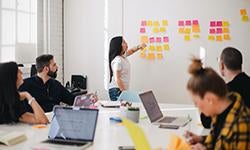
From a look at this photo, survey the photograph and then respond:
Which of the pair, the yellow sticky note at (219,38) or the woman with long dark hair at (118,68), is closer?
the woman with long dark hair at (118,68)

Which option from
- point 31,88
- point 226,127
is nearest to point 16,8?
point 31,88

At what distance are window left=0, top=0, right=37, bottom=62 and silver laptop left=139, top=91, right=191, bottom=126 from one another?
7.15 ft

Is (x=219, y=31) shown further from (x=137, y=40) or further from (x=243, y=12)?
(x=137, y=40)

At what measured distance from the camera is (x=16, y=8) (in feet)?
14.4

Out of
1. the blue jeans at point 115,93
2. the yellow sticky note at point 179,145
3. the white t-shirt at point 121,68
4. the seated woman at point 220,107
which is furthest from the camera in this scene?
the blue jeans at point 115,93

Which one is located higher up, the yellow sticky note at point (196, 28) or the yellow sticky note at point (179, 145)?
the yellow sticky note at point (196, 28)

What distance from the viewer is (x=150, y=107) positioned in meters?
2.78

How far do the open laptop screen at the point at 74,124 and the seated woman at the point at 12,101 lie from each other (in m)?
0.50

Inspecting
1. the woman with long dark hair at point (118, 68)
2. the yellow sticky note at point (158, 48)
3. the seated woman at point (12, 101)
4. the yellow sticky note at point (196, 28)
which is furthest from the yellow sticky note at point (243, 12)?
the seated woman at point (12, 101)

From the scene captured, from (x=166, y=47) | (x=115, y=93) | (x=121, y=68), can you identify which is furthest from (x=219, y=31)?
(x=115, y=93)

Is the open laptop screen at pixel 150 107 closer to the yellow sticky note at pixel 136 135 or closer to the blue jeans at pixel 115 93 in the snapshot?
the yellow sticky note at pixel 136 135

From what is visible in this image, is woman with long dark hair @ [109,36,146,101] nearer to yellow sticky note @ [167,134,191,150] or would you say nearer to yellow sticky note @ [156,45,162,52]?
yellow sticky note @ [156,45,162,52]

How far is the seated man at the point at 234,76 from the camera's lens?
2357 millimetres

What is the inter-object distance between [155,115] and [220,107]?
4.46ft
